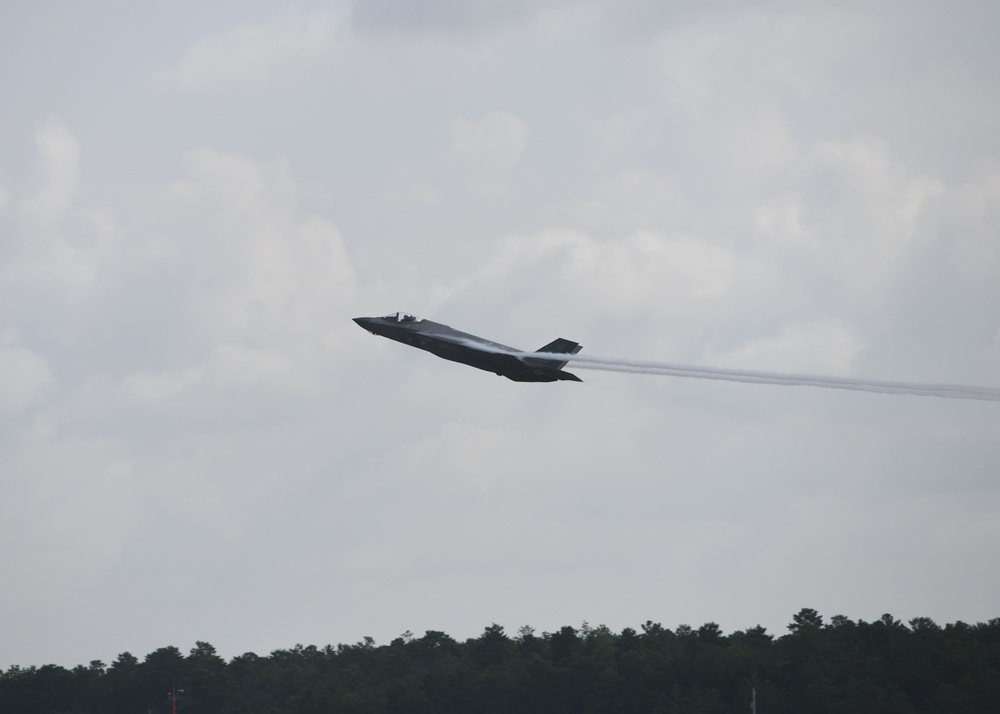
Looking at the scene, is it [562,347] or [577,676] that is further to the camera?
[577,676]

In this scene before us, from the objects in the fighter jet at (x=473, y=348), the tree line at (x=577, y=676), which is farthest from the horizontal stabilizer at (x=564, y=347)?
the tree line at (x=577, y=676)

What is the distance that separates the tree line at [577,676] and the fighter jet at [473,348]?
5690 centimetres

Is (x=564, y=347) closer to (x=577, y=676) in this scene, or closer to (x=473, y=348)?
(x=473, y=348)

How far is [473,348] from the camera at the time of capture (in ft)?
200

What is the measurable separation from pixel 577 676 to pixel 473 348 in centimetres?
7496

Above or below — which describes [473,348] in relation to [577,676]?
above

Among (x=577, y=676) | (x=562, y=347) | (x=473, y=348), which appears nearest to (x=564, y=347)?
(x=562, y=347)

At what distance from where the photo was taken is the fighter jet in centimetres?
5831

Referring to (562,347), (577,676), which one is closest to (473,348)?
(562,347)

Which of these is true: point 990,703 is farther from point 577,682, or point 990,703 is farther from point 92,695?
point 92,695

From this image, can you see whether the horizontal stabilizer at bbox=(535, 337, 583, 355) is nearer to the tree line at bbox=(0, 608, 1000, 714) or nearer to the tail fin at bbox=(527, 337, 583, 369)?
the tail fin at bbox=(527, 337, 583, 369)

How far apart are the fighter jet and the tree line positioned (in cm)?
5690

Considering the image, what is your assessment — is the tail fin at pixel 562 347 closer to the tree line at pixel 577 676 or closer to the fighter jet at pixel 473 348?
the fighter jet at pixel 473 348

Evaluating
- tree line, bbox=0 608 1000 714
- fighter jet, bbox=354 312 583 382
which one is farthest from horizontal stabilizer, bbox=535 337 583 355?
tree line, bbox=0 608 1000 714
